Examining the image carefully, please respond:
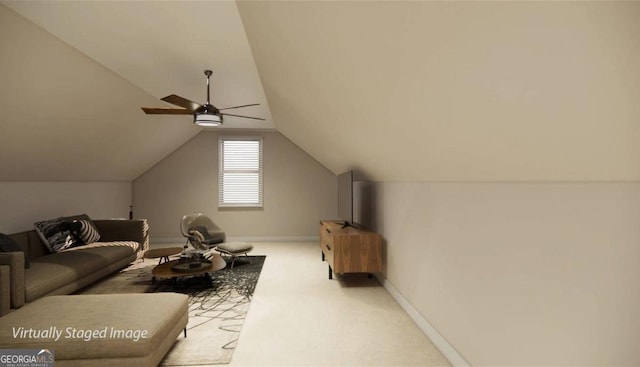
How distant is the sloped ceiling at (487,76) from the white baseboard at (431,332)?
135 centimetres

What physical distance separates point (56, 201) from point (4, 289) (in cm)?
318

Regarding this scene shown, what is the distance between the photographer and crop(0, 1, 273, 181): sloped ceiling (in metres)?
2.84

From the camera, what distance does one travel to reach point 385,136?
8.63 feet

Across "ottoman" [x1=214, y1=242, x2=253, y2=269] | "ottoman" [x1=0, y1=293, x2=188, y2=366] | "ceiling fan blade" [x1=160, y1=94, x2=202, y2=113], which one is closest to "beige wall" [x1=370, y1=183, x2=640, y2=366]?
"ottoman" [x1=0, y1=293, x2=188, y2=366]

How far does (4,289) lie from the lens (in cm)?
272

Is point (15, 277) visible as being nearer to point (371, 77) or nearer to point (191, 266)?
point (191, 266)

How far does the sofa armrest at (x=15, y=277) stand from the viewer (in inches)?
112

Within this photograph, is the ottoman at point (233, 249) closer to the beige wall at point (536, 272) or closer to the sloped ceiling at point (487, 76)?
the beige wall at point (536, 272)

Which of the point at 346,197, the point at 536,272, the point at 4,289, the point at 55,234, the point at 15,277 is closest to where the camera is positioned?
the point at 536,272

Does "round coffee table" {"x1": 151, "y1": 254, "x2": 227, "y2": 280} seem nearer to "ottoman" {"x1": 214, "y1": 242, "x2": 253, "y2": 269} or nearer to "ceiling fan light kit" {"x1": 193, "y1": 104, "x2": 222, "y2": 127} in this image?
"ottoman" {"x1": 214, "y1": 242, "x2": 253, "y2": 269}

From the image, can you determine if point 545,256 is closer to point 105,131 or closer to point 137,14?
point 137,14

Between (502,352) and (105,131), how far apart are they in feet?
19.5

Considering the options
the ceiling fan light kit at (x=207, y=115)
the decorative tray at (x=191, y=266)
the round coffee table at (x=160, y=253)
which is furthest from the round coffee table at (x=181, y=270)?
the ceiling fan light kit at (x=207, y=115)

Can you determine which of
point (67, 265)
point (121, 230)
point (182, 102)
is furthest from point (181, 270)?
point (121, 230)
